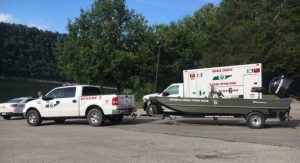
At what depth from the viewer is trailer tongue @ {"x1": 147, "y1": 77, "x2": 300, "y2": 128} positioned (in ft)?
57.9

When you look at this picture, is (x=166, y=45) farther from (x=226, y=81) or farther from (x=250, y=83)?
(x=250, y=83)

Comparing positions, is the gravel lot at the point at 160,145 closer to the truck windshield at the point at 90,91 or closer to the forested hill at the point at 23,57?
the truck windshield at the point at 90,91

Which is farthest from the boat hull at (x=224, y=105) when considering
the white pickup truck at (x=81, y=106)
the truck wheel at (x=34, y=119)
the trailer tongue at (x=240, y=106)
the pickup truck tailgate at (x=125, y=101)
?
the truck wheel at (x=34, y=119)

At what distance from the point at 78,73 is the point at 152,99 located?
88.3 ft

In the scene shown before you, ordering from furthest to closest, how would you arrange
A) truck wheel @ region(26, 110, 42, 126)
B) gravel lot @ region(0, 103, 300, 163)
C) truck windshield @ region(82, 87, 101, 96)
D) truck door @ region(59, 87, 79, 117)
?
truck wheel @ region(26, 110, 42, 126), truck windshield @ region(82, 87, 101, 96), truck door @ region(59, 87, 79, 117), gravel lot @ region(0, 103, 300, 163)

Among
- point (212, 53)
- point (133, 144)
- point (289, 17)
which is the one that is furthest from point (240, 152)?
point (212, 53)

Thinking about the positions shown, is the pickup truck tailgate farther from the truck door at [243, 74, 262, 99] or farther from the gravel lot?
the truck door at [243, 74, 262, 99]

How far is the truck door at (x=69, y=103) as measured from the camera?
2039 centimetres

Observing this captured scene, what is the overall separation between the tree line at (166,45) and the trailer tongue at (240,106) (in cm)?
2451

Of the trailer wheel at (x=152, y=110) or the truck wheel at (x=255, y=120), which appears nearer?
the truck wheel at (x=255, y=120)

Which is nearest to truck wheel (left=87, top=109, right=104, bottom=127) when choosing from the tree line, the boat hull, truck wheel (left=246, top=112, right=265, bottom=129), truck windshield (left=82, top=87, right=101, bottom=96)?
truck windshield (left=82, top=87, right=101, bottom=96)

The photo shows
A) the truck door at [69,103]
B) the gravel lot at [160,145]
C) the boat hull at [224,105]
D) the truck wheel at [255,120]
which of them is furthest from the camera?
the truck door at [69,103]

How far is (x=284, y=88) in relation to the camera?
17.6 m

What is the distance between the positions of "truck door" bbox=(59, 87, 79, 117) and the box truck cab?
3.33 m
